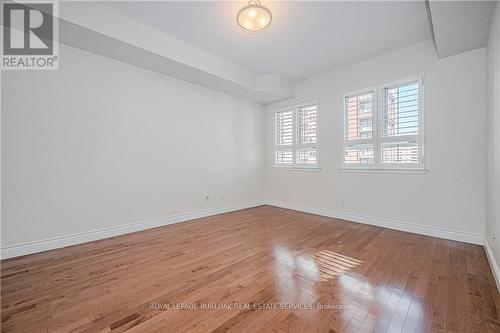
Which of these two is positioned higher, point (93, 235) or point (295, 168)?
point (295, 168)

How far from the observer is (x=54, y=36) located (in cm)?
262

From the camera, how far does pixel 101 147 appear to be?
3090mm

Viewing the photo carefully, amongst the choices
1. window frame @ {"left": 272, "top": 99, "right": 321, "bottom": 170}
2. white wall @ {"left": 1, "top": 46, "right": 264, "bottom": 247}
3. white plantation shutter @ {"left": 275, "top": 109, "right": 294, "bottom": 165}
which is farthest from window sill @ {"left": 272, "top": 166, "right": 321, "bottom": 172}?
white wall @ {"left": 1, "top": 46, "right": 264, "bottom": 247}

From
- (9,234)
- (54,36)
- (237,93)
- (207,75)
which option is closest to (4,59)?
(54,36)

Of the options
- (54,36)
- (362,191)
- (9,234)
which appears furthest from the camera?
(362,191)

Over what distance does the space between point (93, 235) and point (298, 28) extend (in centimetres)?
413

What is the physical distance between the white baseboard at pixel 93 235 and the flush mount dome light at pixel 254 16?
327cm

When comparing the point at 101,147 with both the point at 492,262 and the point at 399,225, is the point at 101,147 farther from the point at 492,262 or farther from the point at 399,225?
the point at 492,262

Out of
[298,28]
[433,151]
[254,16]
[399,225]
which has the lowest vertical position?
[399,225]

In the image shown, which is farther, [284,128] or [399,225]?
[284,128]

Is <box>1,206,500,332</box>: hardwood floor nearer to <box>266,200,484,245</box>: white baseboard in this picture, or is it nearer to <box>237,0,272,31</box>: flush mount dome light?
<box>266,200,484,245</box>: white baseboard

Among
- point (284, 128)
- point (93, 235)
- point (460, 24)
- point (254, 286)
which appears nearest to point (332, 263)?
point (254, 286)

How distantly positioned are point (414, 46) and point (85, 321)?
5097mm

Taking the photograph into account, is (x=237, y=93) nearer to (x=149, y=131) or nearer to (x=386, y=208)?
(x=149, y=131)
